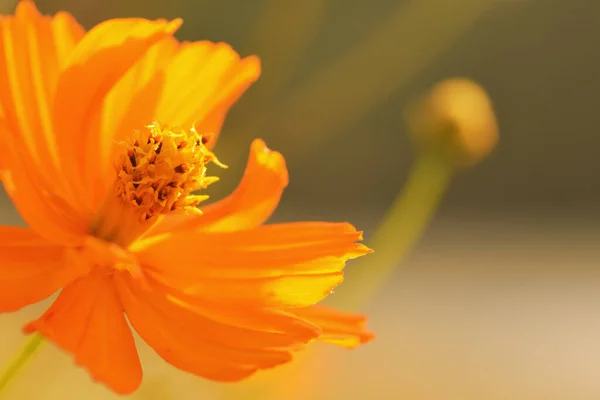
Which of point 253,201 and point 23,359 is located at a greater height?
point 253,201

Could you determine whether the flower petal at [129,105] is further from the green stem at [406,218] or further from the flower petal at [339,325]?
the green stem at [406,218]

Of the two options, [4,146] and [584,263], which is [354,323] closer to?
[4,146]

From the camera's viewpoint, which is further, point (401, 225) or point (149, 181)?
point (401, 225)

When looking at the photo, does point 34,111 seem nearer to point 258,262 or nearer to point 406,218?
point 258,262

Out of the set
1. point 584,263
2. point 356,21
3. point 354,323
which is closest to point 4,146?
point 354,323

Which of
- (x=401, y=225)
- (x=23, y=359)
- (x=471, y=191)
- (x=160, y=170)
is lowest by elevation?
(x=23, y=359)

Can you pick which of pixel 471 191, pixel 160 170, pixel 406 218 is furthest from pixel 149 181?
pixel 471 191

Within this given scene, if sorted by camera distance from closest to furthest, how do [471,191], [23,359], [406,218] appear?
[23,359]
[406,218]
[471,191]
